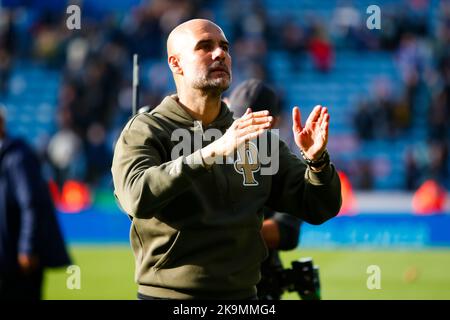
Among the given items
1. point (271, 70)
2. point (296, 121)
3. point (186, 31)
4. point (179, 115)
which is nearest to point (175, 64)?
point (186, 31)

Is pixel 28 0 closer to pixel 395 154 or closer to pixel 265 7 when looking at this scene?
pixel 265 7

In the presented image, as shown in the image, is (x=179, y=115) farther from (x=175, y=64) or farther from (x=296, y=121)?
(x=296, y=121)

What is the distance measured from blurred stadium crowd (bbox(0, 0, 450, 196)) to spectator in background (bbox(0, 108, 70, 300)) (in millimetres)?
14971

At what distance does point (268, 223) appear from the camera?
6.16 m

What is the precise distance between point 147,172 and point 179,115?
0.52 m

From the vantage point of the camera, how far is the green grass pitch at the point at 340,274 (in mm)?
11648

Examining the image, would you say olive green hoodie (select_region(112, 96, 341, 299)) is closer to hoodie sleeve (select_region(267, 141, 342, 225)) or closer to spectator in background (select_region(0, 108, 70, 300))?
hoodie sleeve (select_region(267, 141, 342, 225))

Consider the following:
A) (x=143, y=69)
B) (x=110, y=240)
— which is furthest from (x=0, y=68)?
(x=110, y=240)

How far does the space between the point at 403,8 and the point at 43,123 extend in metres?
9.50

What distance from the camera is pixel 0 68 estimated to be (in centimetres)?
2500

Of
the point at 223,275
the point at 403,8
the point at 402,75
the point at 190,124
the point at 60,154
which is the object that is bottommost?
the point at 223,275

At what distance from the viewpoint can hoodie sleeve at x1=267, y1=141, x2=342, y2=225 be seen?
4.96 meters

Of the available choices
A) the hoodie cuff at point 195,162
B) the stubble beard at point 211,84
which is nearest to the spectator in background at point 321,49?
the stubble beard at point 211,84

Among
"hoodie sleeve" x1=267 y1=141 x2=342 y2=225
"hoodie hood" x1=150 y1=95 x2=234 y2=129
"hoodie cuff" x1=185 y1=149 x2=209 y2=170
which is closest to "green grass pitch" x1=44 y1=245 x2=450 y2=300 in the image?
"hoodie sleeve" x1=267 y1=141 x2=342 y2=225
